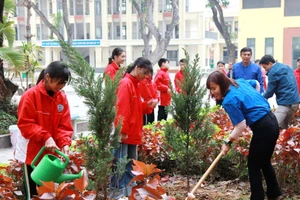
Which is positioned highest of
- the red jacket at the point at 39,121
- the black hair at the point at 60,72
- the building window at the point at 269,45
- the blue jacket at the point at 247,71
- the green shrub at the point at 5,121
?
the building window at the point at 269,45

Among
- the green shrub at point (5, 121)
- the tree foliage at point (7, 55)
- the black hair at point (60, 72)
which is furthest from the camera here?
the green shrub at point (5, 121)

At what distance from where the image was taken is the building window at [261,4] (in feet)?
91.5

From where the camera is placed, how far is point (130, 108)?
3.88m

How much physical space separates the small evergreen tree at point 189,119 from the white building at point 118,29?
37.5 m

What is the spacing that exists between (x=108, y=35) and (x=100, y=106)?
1638 inches

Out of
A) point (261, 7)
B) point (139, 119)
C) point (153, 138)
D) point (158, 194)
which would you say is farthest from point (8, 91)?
point (261, 7)

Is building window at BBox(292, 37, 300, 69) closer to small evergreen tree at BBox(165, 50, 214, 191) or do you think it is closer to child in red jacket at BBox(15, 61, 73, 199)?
small evergreen tree at BBox(165, 50, 214, 191)

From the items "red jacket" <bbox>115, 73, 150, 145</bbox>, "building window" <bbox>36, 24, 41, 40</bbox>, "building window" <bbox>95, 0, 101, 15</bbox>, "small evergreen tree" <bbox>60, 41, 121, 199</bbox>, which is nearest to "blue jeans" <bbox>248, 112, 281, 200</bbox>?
"red jacket" <bbox>115, 73, 150, 145</bbox>

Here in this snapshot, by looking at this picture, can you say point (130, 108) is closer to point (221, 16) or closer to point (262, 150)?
point (262, 150)

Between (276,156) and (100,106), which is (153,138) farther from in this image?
(100,106)

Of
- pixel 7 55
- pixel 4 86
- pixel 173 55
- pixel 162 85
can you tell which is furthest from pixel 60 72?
Result: pixel 173 55

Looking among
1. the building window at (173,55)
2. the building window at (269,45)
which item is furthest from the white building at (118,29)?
the building window at (269,45)

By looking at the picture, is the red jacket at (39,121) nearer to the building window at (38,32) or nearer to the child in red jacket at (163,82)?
the child in red jacket at (163,82)

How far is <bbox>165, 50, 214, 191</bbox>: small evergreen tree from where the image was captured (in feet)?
11.9
